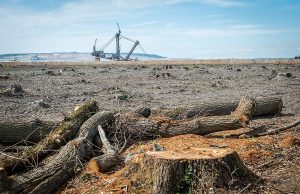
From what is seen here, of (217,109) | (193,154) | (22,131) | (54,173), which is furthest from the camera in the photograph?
(217,109)

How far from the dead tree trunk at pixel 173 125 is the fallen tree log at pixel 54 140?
83 centimetres

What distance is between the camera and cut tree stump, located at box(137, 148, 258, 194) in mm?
4602

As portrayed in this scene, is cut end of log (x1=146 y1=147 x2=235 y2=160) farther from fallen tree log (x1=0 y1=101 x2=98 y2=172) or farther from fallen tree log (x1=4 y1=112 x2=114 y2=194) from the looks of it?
fallen tree log (x1=0 y1=101 x2=98 y2=172)

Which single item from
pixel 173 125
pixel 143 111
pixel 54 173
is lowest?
pixel 54 173

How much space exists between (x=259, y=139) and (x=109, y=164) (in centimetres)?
339

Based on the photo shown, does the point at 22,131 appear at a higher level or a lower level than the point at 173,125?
lower

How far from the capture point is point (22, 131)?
763 cm

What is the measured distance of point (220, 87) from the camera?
19781 mm

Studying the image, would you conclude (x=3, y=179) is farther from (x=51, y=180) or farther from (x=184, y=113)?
(x=184, y=113)

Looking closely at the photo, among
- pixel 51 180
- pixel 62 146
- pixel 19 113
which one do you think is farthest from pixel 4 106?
pixel 51 180

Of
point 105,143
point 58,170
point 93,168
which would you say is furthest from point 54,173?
point 105,143

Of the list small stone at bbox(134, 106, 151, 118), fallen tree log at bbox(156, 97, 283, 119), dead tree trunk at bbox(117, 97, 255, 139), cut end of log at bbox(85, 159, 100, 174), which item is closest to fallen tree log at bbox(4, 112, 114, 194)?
cut end of log at bbox(85, 159, 100, 174)

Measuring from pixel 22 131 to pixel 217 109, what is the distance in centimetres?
531

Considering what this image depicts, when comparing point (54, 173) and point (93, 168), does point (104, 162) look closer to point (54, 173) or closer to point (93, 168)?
point (93, 168)
